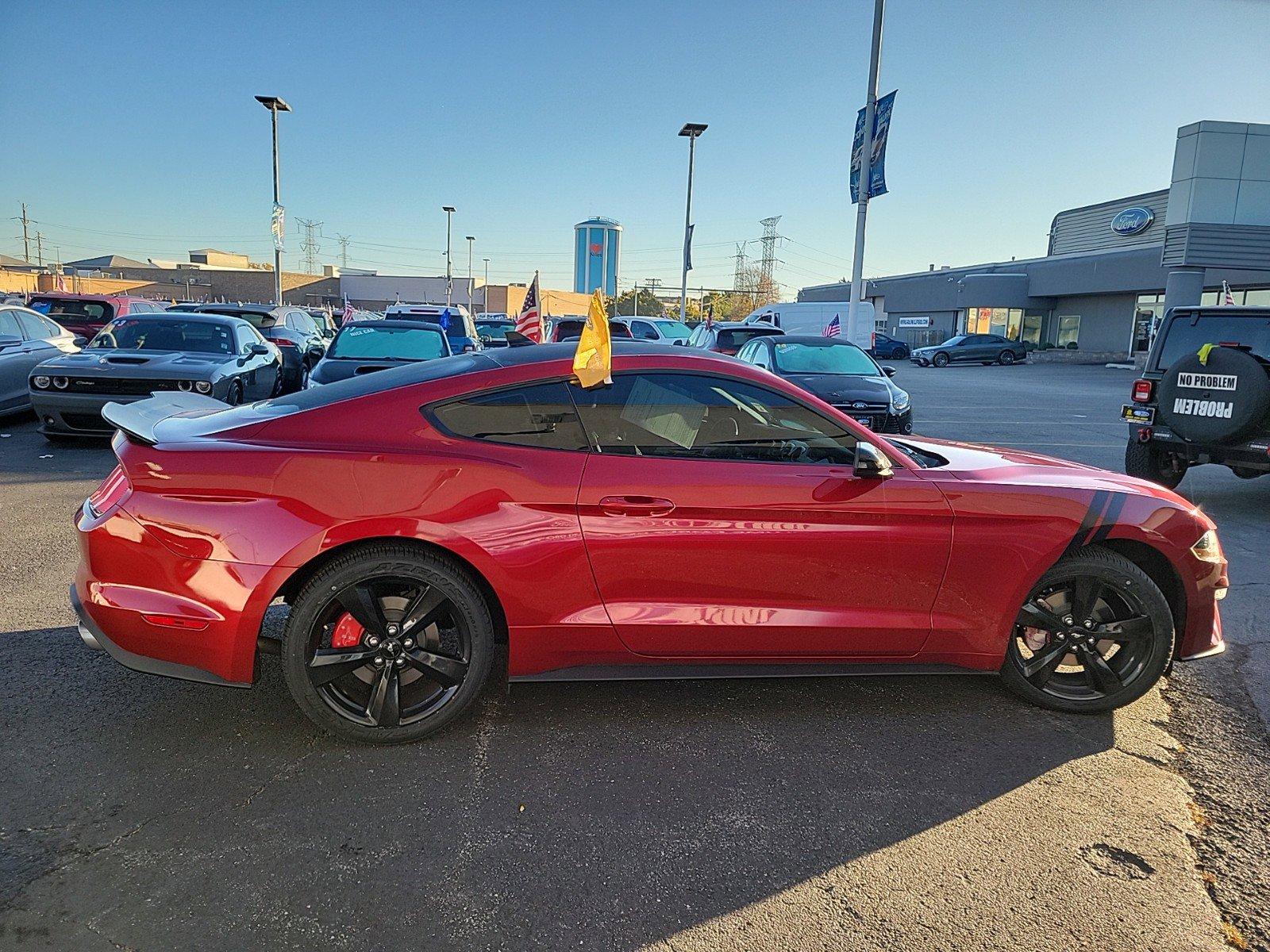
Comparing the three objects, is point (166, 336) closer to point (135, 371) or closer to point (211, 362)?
point (211, 362)

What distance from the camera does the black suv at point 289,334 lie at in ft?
50.1

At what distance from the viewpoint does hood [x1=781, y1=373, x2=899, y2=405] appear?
10484mm

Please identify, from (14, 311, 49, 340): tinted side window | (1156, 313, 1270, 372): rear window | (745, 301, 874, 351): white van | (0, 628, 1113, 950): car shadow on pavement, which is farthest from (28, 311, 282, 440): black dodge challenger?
(745, 301, 874, 351): white van

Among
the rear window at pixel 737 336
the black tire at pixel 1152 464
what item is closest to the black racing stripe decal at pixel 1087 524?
the black tire at pixel 1152 464

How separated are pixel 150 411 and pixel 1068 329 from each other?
47.2 m

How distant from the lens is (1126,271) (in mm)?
37969

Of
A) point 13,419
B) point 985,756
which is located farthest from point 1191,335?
point 13,419

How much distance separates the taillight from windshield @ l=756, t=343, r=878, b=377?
9182mm

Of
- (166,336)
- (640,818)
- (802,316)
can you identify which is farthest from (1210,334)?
(802,316)

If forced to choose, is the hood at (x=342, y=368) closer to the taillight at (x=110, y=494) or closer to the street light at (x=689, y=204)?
the taillight at (x=110, y=494)

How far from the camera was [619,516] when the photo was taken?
321 centimetres

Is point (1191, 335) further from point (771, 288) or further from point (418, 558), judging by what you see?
point (771, 288)

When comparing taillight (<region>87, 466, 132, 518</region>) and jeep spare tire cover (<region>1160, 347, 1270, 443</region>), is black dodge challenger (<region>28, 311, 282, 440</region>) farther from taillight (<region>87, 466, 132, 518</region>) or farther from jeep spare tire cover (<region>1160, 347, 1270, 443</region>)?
jeep spare tire cover (<region>1160, 347, 1270, 443</region>)

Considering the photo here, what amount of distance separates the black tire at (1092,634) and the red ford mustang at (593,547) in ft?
0.04
